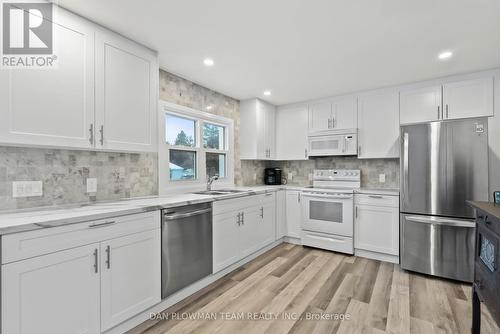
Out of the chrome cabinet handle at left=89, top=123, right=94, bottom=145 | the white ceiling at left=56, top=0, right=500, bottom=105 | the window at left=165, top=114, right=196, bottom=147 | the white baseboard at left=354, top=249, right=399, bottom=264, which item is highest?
the white ceiling at left=56, top=0, right=500, bottom=105

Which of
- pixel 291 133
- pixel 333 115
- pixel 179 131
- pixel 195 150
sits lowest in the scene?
pixel 195 150

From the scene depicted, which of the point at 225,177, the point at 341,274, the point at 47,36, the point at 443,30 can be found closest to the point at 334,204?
the point at 341,274

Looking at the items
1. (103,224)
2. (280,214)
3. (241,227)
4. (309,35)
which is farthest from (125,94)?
(280,214)

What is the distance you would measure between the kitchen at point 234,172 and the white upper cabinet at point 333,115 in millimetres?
32

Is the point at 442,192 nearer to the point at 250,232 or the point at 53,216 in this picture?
the point at 250,232

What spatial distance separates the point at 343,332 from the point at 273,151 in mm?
2969

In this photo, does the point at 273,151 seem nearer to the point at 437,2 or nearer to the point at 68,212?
the point at 437,2

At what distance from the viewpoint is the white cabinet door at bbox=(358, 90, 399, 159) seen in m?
3.36

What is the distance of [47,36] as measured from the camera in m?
1.62

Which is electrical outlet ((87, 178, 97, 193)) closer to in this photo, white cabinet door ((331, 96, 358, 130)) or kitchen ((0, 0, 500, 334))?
kitchen ((0, 0, 500, 334))

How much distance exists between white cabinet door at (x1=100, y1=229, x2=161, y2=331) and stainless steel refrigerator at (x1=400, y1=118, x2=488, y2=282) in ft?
9.30

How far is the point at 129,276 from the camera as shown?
1.77 metres

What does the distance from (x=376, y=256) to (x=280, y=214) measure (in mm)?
1457

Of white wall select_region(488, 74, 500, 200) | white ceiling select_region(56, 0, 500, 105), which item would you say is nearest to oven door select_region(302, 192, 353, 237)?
white wall select_region(488, 74, 500, 200)
